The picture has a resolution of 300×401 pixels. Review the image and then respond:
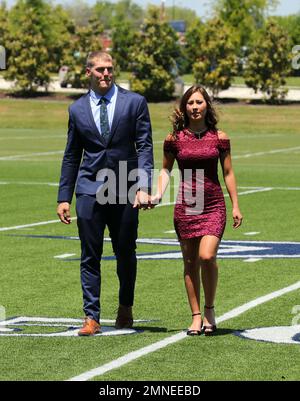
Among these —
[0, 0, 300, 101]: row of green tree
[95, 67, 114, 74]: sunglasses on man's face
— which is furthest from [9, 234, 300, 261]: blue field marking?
[0, 0, 300, 101]: row of green tree

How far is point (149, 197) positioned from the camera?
10.6 meters

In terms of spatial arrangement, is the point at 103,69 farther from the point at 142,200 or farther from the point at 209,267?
the point at 209,267

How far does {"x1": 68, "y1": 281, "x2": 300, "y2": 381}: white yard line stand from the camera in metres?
8.76

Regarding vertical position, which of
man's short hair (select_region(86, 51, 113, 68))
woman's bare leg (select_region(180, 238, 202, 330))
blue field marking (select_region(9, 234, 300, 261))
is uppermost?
man's short hair (select_region(86, 51, 113, 68))

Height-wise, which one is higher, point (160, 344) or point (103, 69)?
point (103, 69)

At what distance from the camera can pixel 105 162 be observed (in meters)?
10.6

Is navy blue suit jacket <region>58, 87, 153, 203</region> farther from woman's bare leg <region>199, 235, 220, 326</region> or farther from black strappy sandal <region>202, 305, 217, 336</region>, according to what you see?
black strappy sandal <region>202, 305, 217, 336</region>

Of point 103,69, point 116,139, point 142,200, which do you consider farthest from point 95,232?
point 103,69

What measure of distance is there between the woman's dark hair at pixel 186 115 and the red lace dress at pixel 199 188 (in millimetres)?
87

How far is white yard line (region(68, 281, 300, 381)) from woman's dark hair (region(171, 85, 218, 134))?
→ 165cm

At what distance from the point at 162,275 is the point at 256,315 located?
3006 millimetres

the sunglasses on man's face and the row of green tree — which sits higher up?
the sunglasses on man's face

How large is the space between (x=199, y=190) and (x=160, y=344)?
4.46ft

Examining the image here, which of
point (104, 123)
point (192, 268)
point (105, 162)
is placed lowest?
point (192, 268)
